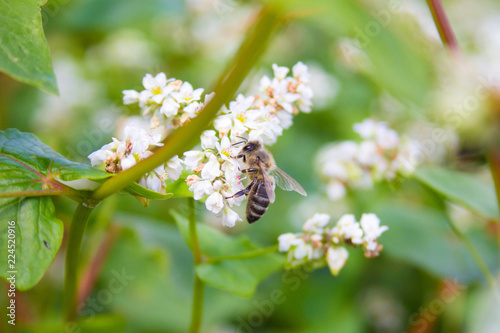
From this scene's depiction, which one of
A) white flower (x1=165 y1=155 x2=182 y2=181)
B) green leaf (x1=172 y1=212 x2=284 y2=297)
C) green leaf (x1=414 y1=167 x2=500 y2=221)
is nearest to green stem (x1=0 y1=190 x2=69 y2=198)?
white flower (x1=165 y1=155 x2=182 y2=181)

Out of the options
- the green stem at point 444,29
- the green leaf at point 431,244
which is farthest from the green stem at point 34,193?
the green leaf at point 431,244

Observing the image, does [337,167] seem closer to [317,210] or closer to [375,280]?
[317,210]

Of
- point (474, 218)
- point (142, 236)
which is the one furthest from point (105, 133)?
point (474, 218)

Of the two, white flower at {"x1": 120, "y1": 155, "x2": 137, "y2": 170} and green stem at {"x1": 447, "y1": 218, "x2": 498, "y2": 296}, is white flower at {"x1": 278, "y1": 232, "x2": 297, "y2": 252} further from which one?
green stem at {"x1": 447, "y1": 218, "x2": 498, "y2": 296}

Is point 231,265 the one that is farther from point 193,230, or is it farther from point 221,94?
point 221,94

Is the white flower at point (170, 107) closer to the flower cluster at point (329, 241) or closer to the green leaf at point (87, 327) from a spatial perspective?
the flower cluster at point (329, 241)

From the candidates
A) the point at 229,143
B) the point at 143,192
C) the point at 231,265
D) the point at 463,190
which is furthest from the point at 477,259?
the point at 143,192
